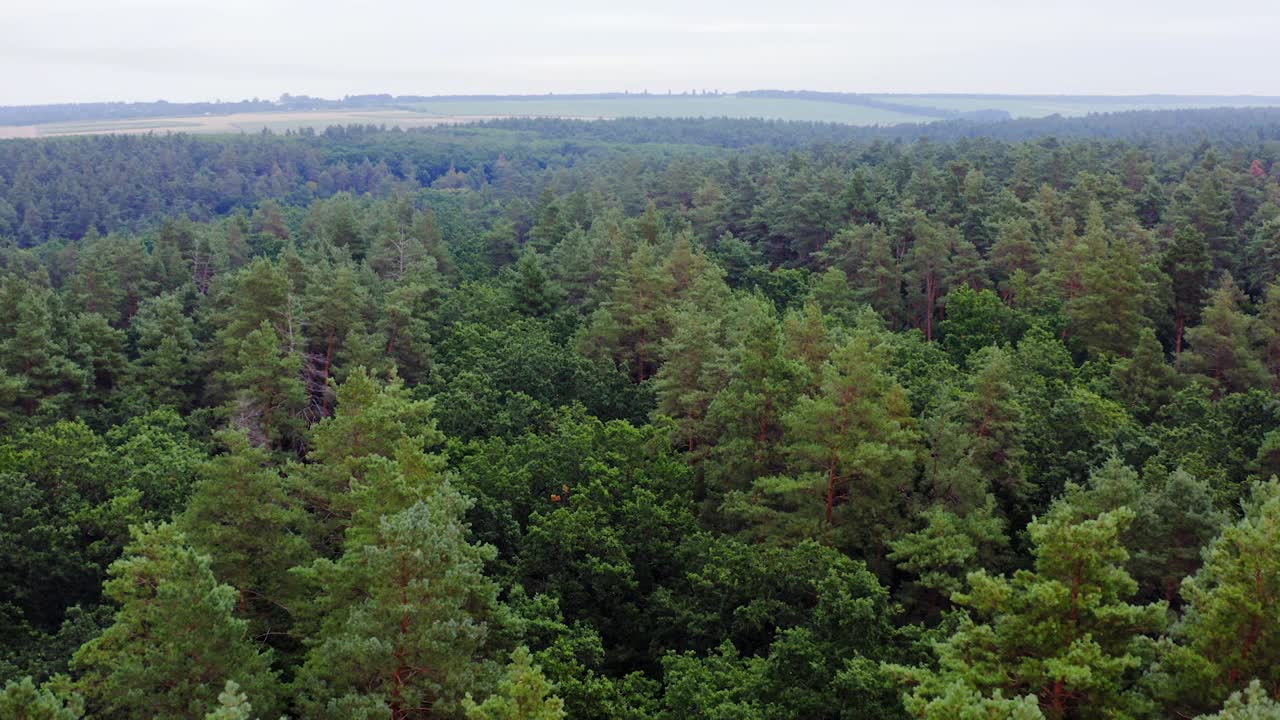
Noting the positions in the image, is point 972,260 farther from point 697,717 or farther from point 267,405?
point 697,717

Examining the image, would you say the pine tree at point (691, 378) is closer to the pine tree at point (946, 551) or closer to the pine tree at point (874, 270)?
the pine tree at point (946, 551)

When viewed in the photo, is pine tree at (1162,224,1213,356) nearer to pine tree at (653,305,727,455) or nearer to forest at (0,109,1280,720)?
forest at (0,109,1280,720)

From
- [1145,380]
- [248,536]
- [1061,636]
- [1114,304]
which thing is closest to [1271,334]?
[1114,304]

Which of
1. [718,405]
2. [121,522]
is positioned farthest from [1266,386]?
[121,522]

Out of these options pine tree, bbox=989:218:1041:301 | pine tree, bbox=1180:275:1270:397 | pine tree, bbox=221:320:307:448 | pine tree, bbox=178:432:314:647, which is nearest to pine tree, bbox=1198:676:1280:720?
pine tree, bbox=178:432:314:647

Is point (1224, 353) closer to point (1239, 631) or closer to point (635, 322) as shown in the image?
point (635, 322)

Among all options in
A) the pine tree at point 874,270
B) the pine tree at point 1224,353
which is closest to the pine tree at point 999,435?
the pine tree at point 1224,353
